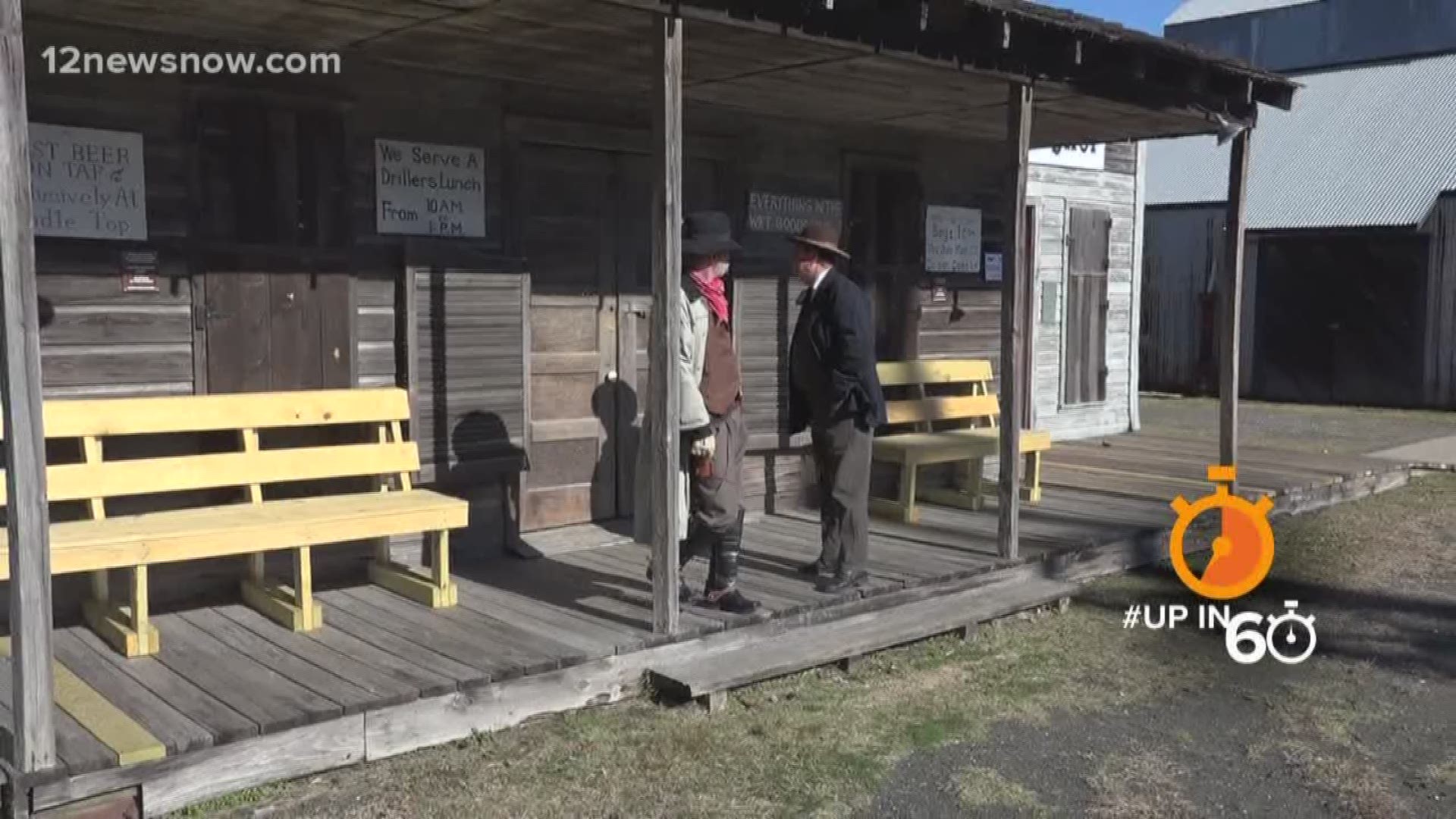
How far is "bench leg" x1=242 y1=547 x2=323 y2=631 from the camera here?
5164 mm

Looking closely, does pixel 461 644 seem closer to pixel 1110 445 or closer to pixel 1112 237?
pixel 1110 445

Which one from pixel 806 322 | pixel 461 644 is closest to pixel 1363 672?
pixel 806 322

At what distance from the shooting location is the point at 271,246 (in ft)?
19.2

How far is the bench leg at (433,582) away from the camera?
5598mm

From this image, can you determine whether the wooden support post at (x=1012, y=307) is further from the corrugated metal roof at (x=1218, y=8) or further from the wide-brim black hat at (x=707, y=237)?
the corrugated metal roof at (x=1218, y=8)

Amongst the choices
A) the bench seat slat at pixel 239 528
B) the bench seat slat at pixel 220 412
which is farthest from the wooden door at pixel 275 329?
the bench seat slat at pixel 239 528

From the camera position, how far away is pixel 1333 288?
19656mm

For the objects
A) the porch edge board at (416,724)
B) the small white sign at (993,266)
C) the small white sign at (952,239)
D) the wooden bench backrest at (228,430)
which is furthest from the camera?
the small white sign at (993,266)

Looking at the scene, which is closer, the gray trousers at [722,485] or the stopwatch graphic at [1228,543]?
the gray trousers at [722,485]

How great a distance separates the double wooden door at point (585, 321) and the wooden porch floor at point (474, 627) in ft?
1.66

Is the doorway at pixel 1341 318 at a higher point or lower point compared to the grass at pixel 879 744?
higher

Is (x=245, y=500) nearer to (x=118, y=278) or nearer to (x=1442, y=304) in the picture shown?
(x=118, y=278)

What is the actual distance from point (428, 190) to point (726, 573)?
242 cm

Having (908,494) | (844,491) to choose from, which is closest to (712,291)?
(844,491)
